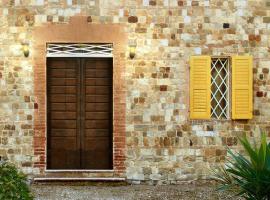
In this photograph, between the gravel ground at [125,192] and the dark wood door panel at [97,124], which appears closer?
the gravel ground at [125,192]

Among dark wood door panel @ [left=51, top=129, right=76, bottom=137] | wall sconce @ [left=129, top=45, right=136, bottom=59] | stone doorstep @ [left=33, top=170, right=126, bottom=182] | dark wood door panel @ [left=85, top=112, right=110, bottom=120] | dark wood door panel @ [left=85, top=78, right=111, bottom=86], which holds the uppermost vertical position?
wall sconce @ [left=129, top=45, right=136, bottom=59]

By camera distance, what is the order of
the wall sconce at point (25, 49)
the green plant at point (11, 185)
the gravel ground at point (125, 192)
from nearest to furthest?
the green plant at point (11, 185) → the gravel ground at point (125, 192) → the wall sconce at point (25, 49)

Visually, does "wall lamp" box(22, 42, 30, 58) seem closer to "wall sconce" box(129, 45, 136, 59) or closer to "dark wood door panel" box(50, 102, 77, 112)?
"dark wood door panel" box(50, 102, 77, 112)

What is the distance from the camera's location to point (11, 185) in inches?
227

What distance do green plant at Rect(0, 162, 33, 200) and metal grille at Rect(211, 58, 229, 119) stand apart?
6.27m

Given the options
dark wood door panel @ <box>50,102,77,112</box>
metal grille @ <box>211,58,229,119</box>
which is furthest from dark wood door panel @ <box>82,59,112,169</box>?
metal grille @ <box>211,58,229,119</box>

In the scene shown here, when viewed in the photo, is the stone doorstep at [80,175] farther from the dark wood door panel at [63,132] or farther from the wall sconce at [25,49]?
the wall sconce at [25,49]

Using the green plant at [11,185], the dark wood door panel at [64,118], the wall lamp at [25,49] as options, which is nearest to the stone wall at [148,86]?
the wall lamp at [25,49]

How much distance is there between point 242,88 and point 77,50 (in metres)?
3.29

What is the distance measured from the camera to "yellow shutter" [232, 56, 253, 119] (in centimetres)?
1144

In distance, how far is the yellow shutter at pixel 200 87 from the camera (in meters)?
11.4

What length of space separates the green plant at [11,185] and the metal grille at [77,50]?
222 inches

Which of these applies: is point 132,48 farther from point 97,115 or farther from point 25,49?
point 25,49

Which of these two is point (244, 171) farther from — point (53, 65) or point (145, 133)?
point (53, 65)
